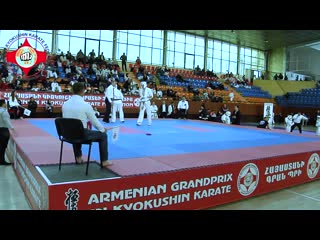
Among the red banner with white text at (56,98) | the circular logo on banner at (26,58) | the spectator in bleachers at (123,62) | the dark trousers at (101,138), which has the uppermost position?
the spectator in bleachers at (123,62)

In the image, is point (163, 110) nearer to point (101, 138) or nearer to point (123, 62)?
point (123, 62)

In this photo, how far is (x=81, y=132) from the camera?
13.1 ft

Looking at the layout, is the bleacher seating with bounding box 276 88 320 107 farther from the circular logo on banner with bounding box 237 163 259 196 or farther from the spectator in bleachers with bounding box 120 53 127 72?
the circular logo on banner with bounding box 237 163 259 196

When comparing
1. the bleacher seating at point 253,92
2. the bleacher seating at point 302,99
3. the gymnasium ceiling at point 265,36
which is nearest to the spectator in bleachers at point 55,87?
Answer: the gymnasium ceiling at point 265,36

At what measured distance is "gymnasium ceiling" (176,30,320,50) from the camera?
90.1 feet

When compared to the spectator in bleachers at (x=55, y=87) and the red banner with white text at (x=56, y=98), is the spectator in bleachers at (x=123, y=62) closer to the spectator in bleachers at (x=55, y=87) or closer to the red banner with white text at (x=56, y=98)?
the red banner with white text at (x=56, y=98)

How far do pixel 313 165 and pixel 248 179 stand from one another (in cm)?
250

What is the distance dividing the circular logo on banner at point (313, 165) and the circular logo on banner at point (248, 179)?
203 cm

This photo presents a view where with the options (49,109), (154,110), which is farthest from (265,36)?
(49,109)

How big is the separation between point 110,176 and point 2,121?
4185 mm

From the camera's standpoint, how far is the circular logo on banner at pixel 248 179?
17.0 feet

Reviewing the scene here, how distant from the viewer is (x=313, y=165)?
691 centimetres
